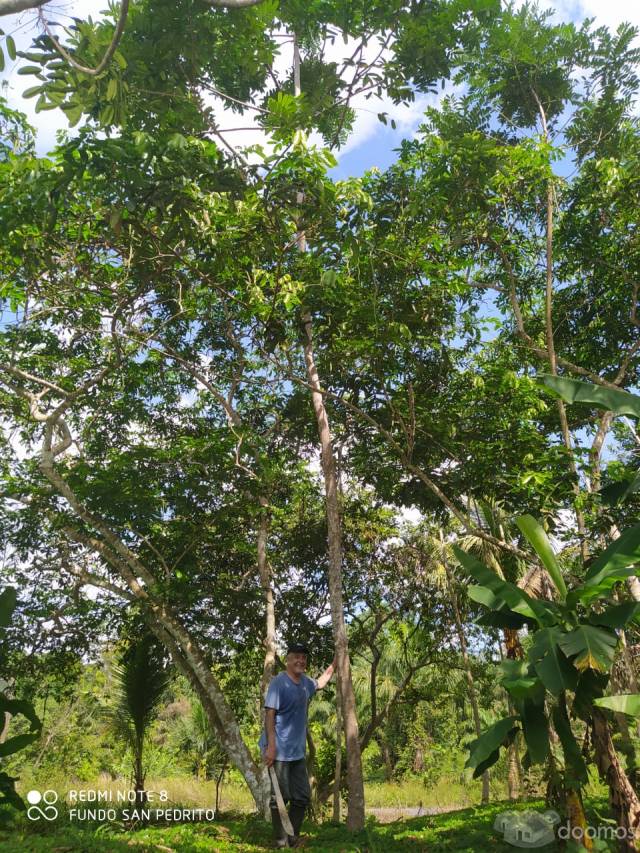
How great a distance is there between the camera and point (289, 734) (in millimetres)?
5371

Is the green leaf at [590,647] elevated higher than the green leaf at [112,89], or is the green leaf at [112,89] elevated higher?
the green leaf at [112,89]

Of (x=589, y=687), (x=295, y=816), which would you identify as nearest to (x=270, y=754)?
(x=295, y=816)

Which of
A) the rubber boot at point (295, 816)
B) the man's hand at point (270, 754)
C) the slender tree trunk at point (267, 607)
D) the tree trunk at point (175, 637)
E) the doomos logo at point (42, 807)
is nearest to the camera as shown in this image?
the man's hand at point (270, 754)

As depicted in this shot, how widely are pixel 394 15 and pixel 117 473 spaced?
684cm

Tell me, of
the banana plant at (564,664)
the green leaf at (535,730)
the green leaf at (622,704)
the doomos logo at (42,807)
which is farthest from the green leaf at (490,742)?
the doomos logo at (42,807)

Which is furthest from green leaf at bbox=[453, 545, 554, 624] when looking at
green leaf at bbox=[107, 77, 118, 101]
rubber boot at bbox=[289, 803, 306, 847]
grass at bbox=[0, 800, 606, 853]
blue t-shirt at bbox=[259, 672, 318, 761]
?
green leaf at bbox=[107, 77, 118, 101]

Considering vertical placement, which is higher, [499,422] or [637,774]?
[499,422]

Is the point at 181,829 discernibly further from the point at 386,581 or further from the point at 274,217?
the point at 274,217

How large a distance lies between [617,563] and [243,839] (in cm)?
570

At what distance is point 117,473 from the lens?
9.07 meters

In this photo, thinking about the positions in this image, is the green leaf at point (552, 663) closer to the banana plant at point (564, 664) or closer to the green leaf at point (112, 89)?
the banana plant at point (564, 664)

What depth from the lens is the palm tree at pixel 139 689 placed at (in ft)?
32.4

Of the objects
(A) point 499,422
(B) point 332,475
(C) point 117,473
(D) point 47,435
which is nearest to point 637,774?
(A) point 499,422

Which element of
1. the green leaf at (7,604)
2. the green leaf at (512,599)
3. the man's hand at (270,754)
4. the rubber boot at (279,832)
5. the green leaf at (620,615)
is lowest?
the rubber boot at (279,832)
